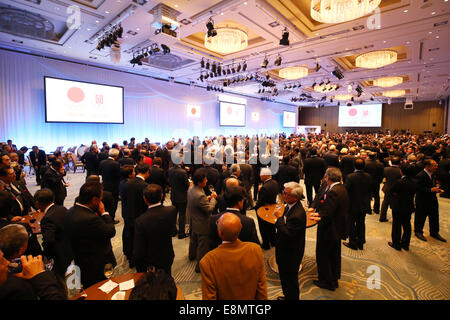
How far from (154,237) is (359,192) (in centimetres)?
338

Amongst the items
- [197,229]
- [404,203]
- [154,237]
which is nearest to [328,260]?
[197,229]

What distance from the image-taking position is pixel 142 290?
1.04 meters

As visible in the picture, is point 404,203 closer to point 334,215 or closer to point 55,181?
point 334,215

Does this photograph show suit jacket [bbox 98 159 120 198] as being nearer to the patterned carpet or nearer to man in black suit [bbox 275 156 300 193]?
the patterned carpet

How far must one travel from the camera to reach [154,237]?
2.16 meters

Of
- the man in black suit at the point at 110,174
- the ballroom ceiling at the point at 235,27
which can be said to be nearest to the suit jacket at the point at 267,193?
the man in black suit at the point at 110,174

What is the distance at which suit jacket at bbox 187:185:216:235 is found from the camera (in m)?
3.02

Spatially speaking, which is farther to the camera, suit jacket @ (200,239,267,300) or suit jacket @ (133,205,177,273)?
suit jacket @ (133,205,177,273)

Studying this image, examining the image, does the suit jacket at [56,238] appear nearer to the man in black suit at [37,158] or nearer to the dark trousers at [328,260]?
the dark trousers at [328,260]

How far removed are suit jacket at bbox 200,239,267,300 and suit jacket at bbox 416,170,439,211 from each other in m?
4.24

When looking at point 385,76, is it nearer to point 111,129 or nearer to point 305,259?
point 305,259

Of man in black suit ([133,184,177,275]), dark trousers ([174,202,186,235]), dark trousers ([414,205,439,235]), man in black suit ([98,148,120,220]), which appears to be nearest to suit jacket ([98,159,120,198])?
man in black suit ([98,148,120,220])

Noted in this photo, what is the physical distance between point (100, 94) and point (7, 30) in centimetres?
410
